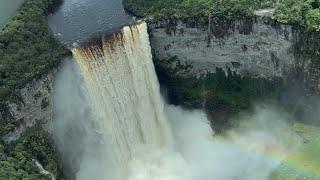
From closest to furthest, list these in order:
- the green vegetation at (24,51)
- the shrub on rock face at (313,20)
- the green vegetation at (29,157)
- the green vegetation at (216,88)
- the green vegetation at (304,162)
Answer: the green vegetation at (29,157) < the green vegetation at (24,51) < the green vegetation at (304,162) < the shrub on rock face at (313,20) < the green vegetation at (216,88)

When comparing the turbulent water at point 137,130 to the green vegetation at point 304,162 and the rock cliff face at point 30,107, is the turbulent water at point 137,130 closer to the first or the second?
the green vegetation at point 304,162

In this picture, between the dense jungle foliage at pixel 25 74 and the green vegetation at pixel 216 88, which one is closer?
the dense jungle foliage at pixel 25 74

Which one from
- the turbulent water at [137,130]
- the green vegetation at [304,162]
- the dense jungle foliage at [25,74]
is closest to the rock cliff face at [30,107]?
the dense jungle foliage at [25,74]

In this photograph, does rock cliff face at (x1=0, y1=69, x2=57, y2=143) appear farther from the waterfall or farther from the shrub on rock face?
the shrub on rock face

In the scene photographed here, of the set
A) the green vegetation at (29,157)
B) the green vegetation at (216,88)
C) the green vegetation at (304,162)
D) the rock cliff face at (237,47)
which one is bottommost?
the green vegetation at (304,162)

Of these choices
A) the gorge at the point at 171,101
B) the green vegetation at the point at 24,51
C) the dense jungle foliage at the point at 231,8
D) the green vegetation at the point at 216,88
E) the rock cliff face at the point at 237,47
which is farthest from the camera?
the green vegetation at the point at 216,88

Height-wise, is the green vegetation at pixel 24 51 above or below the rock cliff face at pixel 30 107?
above

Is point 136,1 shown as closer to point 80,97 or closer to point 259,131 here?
point 80,97
